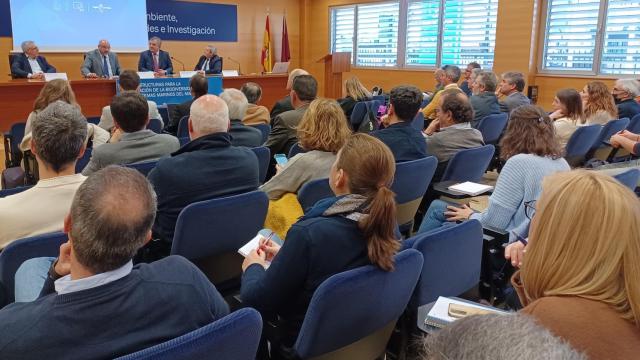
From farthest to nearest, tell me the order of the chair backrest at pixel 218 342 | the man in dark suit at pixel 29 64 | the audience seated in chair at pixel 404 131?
the man in dark suit at pixel 29 64, the audience seated in chair at pixel 404 131, the chair backrest at pixel 218 342

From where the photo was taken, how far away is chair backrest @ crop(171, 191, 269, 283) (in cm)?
214

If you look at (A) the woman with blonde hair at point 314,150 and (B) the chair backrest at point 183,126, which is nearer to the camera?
(A) the woman with blonde hair at point 314,150

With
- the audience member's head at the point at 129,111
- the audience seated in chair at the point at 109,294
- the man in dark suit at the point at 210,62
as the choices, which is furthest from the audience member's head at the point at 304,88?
the man in dark suit at the point at 210,62

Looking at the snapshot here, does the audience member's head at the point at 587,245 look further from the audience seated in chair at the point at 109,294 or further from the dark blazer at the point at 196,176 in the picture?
the dark blazer at the point at 196,176

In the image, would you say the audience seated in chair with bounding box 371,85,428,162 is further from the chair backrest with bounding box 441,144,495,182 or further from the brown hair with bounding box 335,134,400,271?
the brown hair with bounding box 335,134,400,271

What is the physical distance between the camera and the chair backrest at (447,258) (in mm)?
1858

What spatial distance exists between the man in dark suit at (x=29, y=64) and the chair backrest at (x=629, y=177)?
7.71 meters

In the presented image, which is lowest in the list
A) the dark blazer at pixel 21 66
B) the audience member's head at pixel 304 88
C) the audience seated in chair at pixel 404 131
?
the audience seated in chair at pixel 404 131

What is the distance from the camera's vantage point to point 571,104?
15.5ft

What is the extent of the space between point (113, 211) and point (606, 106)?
5239mm

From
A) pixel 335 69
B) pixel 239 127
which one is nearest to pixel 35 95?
pixel 239 127

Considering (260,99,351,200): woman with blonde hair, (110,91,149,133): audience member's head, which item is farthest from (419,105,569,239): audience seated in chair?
(110,91,149,133): audience member's head

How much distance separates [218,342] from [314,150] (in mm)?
1888

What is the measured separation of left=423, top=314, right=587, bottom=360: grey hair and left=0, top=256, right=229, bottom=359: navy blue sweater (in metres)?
0.74
